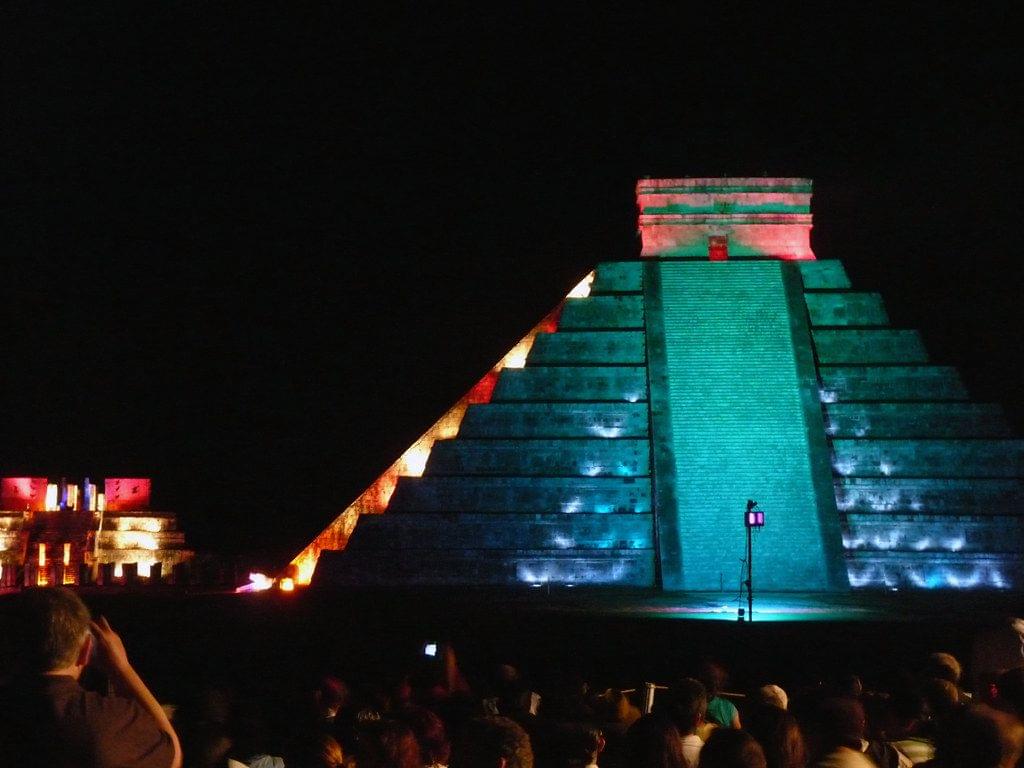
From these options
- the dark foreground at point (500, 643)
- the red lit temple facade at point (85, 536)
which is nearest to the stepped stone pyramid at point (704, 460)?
the dark foreground at point (500, 643)

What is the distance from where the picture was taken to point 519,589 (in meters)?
19.7

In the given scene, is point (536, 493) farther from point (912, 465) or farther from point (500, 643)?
point (500, 643)

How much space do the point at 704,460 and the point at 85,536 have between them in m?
16.1

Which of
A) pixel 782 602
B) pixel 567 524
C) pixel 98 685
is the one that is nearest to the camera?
pixel 98 685

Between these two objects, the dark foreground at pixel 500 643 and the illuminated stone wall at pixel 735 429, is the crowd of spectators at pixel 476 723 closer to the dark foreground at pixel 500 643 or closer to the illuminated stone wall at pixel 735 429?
the dark foreground at pixel 500 643

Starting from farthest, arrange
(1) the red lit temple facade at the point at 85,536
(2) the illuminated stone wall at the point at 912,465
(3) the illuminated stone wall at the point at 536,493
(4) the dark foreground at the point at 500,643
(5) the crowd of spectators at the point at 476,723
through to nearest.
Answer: (1) the red lit temple facade at the point at 85,536 < (3) the illuminated stone wall at the point at 536,493 < (2) the illuminated stone wall at the point at 912,465 < (4) the dark foreground at the point at 500,643 < (5) the crowd of spectators at the point at 476,723

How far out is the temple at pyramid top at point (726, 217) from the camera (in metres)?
26.7

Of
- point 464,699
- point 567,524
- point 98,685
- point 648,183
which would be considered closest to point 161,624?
point 98,685

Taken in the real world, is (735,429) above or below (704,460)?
above

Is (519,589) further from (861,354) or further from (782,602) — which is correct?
(861,354)

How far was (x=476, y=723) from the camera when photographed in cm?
336

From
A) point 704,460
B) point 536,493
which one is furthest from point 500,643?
A: point 704,460

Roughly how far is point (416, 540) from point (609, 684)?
10.6 m

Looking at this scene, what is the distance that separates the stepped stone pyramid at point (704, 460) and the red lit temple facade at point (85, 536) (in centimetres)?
641
